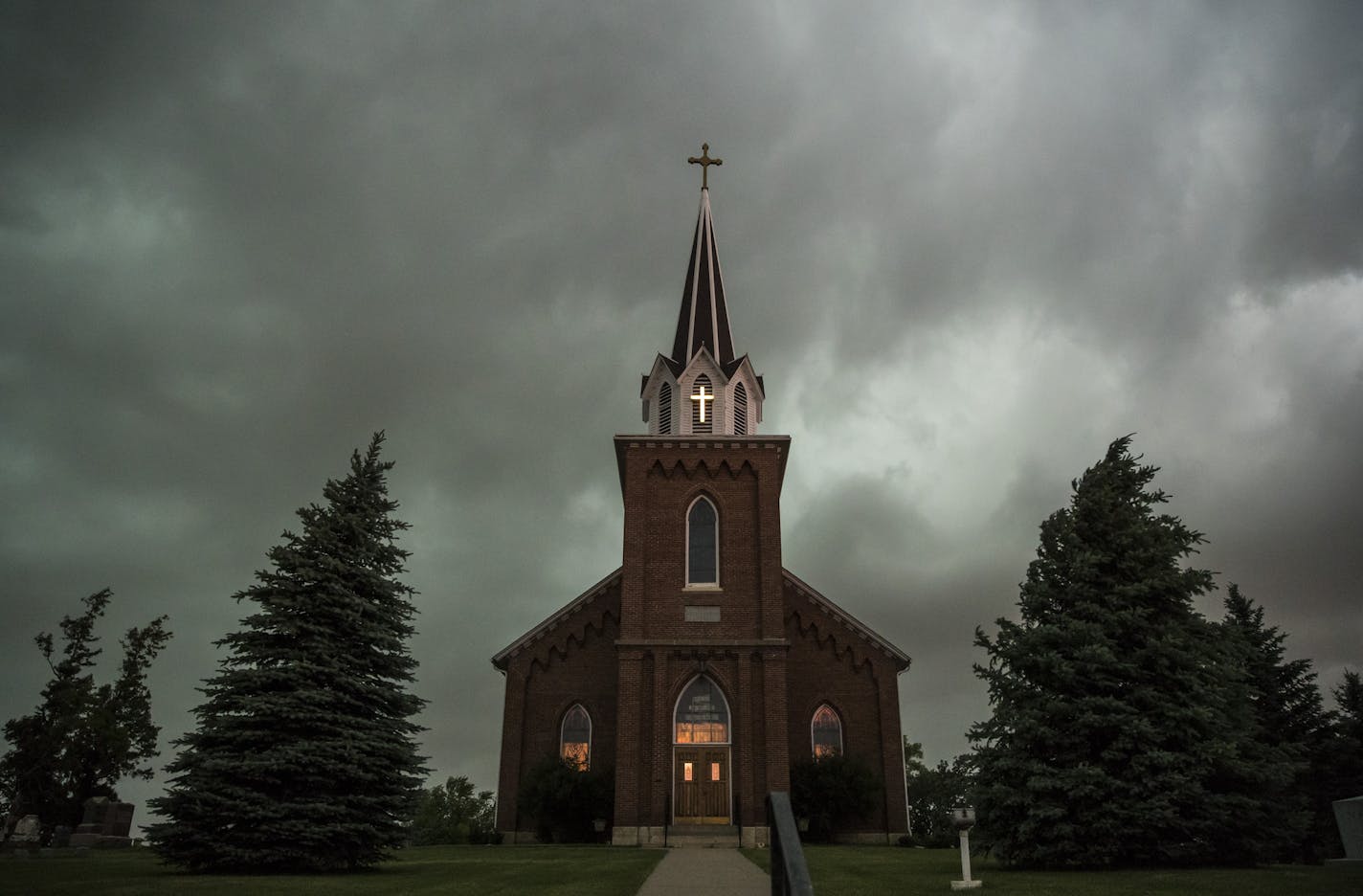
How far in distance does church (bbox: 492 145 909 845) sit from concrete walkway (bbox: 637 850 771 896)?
299 inches

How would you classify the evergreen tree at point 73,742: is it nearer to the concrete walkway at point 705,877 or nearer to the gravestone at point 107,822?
the gravestone at point 107,822

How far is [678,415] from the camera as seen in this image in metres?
31.0

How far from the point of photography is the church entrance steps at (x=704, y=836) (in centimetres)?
2447

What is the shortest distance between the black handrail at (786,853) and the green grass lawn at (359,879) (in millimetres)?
6429

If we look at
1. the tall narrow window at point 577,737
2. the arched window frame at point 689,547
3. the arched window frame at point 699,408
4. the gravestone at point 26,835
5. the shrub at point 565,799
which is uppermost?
the arched window frame at point 699,408

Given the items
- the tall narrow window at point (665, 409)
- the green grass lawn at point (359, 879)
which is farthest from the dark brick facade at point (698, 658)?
the green grass lawn at point (359, 879)

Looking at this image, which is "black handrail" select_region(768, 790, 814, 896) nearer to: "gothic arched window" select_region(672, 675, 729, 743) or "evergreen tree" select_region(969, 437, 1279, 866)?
"evergreen tree" select_region(969, 437, 1279, 866)

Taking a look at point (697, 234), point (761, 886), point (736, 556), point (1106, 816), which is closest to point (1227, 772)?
point (1106, 816)

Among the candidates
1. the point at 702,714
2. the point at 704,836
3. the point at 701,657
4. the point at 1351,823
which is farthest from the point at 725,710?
the point at 1351,823

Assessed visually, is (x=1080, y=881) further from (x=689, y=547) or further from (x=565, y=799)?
(x=689, y=547)

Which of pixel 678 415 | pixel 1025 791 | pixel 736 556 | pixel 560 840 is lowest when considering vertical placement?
pixel 560 840

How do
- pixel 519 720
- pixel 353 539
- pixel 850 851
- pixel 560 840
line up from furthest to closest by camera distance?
pixel 519 720, pixel 560 840, pixel 850 851, pixel 353 539

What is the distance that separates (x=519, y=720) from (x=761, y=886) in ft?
62.8

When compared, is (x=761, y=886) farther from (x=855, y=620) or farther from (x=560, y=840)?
(x=855, y=620)
